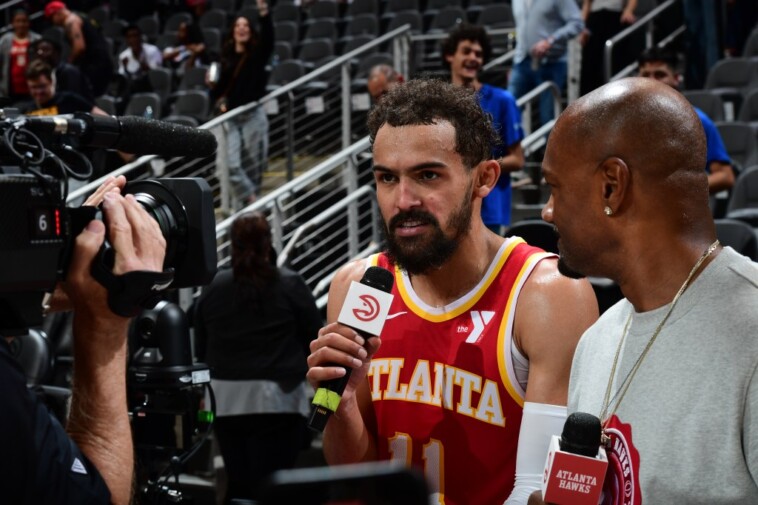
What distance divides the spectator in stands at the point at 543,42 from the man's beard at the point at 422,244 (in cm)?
575

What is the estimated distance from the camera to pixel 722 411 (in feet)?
5.76

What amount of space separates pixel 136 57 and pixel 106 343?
40.9 feet

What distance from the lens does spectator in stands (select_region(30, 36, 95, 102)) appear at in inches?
324

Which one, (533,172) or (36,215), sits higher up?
(36,215)

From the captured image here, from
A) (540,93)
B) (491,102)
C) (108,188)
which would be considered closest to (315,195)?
(540,93)

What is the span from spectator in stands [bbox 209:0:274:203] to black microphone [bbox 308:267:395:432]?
6.30 metres

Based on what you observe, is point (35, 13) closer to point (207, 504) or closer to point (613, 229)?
point (207, 504)

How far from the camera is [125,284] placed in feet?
6.27

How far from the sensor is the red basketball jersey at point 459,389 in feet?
8.39

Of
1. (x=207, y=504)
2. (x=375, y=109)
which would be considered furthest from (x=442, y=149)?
(x=207, y=504)

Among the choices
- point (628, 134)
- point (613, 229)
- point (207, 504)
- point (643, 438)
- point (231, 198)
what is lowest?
point (207, 504)

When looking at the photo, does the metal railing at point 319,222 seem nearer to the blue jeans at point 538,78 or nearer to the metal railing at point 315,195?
the metal railing at point 315,195

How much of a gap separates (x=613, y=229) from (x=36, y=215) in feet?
3.35

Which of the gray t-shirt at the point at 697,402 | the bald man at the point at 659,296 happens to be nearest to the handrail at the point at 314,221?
the bald man at the point at 659,296
